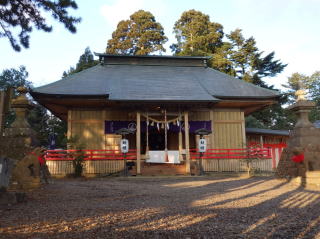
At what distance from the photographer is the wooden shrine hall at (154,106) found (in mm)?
12070

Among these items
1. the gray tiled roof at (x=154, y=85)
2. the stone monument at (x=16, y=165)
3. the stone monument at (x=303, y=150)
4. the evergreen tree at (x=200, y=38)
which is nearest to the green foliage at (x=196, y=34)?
the evergreen tree at (x=200, y=38)

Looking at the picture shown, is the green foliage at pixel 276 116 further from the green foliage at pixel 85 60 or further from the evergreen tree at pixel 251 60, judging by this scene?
the green foliage at pixel 85 60

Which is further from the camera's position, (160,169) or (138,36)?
(138,36)

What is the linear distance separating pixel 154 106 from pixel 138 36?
2219 cm

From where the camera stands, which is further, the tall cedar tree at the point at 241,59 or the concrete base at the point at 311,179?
the tall cedar tree at the point at 241,59

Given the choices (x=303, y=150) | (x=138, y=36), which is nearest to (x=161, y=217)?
(x=303, y=150)

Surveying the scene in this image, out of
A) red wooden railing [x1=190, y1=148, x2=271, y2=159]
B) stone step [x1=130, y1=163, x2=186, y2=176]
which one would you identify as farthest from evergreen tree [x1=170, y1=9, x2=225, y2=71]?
stone step [x1=130, y1=163, x2=186, y2=176]

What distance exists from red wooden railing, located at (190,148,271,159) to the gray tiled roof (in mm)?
2775

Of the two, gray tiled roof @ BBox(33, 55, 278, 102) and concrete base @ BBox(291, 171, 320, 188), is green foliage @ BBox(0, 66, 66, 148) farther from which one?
concrete base @ BBox(291, 171, 320, 188)

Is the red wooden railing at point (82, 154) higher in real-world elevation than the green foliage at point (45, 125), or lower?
lower

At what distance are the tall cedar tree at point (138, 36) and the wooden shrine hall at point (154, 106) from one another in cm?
1642

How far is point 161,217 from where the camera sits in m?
3.94

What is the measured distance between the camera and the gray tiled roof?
12437mm

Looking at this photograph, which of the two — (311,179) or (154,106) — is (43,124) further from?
(311,179)
